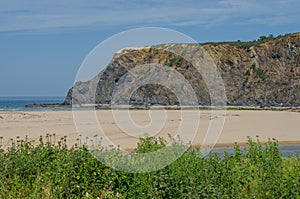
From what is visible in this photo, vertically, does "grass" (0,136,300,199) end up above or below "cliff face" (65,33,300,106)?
below

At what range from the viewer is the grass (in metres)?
6.29

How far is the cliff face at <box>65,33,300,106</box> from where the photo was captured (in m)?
79.8

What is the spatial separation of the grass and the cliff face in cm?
6921

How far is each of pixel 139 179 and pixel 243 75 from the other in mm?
84685

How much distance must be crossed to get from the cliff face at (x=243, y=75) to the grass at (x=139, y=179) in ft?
227

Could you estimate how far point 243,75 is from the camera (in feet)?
293

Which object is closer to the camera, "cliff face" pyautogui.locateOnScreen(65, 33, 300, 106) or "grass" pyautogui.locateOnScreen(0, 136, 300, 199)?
Result: "grass" pyautogui.locateOnScreen(0, 136, 300, 199)

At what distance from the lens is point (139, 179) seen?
21.4 feet

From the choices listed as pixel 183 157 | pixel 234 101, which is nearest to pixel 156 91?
pixel 234 101

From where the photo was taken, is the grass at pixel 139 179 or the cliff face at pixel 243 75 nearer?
the grass at pixel 139 179

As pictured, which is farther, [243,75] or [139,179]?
[243,75]

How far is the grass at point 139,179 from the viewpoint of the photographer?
6293mm

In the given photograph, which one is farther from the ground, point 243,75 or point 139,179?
point 243,75

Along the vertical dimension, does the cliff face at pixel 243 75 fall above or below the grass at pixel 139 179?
above
